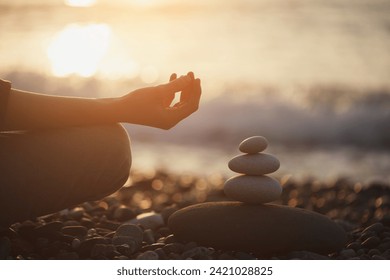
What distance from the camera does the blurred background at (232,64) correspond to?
9211mm

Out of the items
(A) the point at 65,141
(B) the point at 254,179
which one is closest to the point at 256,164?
(B) the point at 254,179

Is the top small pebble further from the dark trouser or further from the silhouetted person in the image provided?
the dark trouser

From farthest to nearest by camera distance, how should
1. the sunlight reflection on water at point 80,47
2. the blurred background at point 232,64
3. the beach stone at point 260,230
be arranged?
the sunlight reflection on water at point 80,47, the blurred background at point 232,64, the beach stone at point 260,230

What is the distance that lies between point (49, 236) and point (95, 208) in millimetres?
1041

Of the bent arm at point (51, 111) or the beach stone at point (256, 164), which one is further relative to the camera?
the beach stone at point (256, 164)

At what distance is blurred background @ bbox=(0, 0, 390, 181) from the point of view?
9.21m

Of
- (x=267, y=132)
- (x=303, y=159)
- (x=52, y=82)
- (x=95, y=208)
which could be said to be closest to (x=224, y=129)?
(x=267, y=132)

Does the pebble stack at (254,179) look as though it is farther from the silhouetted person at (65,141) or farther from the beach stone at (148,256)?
the beach stone at (148,256)

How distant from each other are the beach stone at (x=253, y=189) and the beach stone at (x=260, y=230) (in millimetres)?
52

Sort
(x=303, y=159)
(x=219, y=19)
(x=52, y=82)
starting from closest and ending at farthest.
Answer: (x=303, y=159) → (x=52, y=82) → (x=219, y=19)

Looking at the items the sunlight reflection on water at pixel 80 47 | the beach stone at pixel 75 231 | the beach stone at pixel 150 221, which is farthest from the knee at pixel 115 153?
the sunlight reflection on water at pixel 80 47

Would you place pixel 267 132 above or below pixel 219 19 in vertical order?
below

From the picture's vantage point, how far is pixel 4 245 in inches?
120
